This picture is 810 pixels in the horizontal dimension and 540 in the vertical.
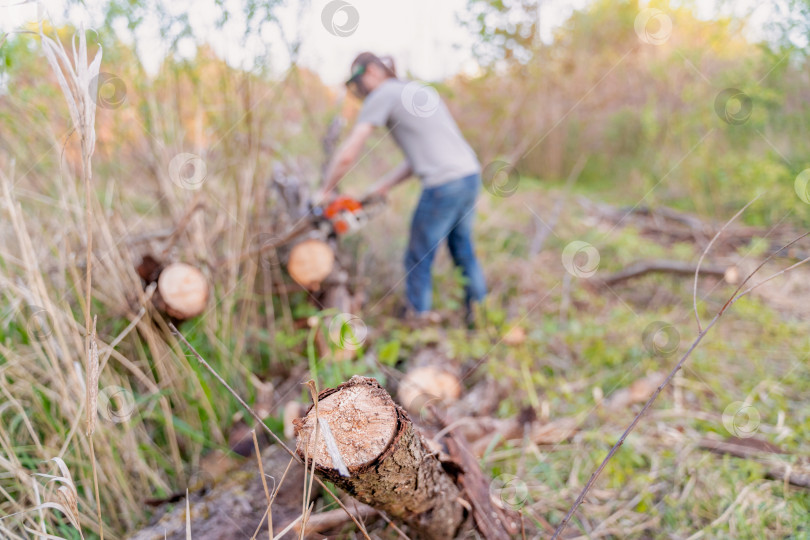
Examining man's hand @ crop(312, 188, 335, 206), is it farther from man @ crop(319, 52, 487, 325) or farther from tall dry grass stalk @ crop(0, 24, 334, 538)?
tall dry grass stalk @ crop(0, 24, 334, 538)

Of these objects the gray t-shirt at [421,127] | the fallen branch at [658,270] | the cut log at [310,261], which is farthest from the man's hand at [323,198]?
the fallen branch at [658,270]

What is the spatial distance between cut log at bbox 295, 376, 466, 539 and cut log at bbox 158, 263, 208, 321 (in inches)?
50.9

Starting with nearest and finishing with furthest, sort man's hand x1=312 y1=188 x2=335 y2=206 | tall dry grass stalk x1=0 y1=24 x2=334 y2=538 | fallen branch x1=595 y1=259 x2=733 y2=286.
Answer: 1. tall dry grass stalk x1=0 y1=24 x2=334 y2=538
2. man's hand x1=312 y1=188 x2=335 y2=206
3. fallen branch x1=595 y1=259 x2=733 y2=286

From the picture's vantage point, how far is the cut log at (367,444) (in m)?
0.90

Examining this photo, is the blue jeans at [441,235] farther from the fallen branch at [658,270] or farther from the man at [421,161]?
the fallen branch at [658,270]

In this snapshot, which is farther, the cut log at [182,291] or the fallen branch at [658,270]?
the fallen branch at [658,270]

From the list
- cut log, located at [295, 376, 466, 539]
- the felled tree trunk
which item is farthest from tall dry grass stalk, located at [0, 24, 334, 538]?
cut log, located at [295, 376, 466, 539]

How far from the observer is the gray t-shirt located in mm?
2873

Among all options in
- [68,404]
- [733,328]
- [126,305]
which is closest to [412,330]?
[126,305]

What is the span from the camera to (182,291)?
2.01 metres

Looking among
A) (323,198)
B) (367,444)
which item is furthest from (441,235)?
(367,444)

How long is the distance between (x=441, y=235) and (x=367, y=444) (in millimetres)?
2320

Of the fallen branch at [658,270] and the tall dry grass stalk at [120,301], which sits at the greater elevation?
the tall dry grass stalk at [120,301]

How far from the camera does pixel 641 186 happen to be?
19.5 ft
